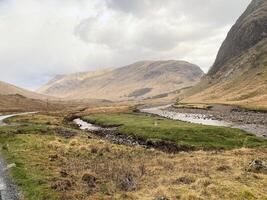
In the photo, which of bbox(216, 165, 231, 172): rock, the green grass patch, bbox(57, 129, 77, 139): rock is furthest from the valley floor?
the green grass patch

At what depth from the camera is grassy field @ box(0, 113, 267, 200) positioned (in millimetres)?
26828

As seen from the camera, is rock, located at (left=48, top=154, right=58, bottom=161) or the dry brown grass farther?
rock, located at (left=48, top=154, right=58, bottom=161)

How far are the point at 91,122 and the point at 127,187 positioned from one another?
8211cm

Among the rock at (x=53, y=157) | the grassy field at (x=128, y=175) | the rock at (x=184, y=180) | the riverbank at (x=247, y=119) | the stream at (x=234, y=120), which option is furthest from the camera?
the stream at (x=234, y=120)

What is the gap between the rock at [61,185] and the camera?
3001 centimetres

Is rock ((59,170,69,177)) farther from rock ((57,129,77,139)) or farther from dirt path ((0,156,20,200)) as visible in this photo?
rock ((57,129,77,139))

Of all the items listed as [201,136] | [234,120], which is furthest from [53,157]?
[234,120]

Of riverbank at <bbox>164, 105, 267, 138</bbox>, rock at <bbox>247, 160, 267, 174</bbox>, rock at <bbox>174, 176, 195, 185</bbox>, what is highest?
riverbank at <bbox>164, 105, 267, 138</bbox>

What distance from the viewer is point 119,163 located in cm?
3934

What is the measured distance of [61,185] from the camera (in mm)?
30547

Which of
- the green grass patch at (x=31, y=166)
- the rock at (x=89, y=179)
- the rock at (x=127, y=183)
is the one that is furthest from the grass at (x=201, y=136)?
the rock at (x=89, y=179)

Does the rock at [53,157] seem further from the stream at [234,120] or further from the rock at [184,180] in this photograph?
the stream at [234,120]

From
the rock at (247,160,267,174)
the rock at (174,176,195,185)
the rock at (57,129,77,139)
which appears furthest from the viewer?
the rock at (57,129,77,139)

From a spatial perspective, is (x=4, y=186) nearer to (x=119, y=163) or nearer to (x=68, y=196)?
(x=68, y=196)
